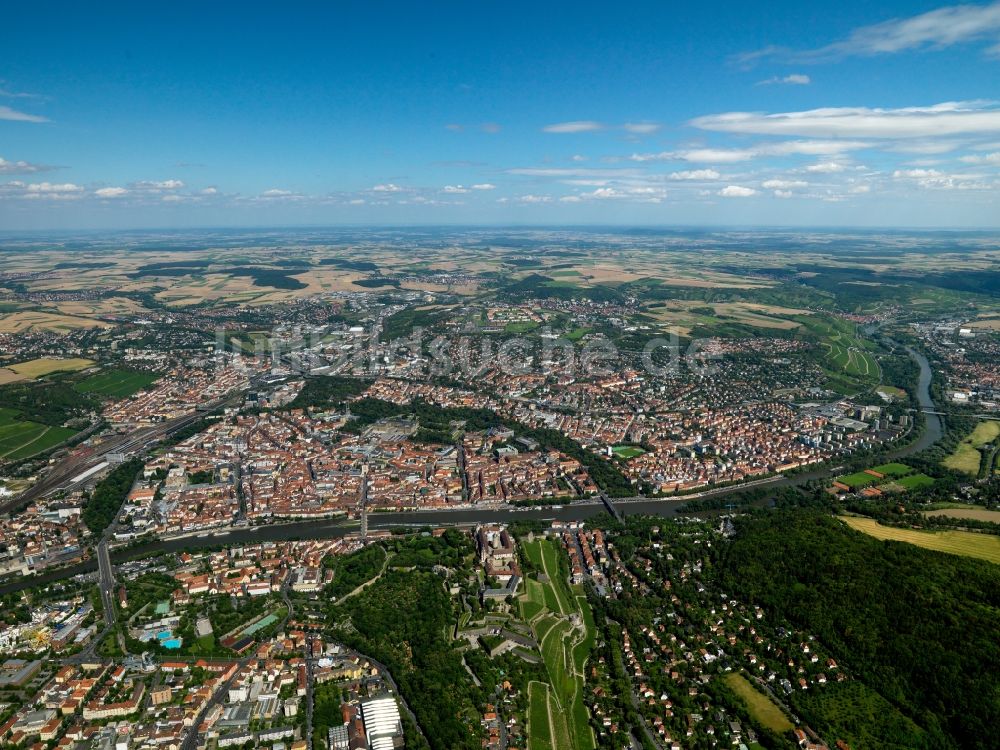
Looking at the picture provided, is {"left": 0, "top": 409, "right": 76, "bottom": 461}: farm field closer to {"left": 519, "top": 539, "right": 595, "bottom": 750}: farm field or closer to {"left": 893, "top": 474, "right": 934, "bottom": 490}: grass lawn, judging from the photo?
{"left": 519, "top": 539, "right": 595, "bottom": 750}: farm field

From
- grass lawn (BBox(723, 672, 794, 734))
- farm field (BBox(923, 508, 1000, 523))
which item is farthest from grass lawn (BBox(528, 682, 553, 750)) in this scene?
farm field (BBox(923, 508, 1000, 523))

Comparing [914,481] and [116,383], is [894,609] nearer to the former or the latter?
[914,481]

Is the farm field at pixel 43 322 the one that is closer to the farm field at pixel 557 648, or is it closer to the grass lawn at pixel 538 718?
the farm field at pixel 557 648

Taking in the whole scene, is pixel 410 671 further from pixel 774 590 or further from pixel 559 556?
pixel 774 590

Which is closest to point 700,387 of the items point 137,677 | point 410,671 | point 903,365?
point 903,365

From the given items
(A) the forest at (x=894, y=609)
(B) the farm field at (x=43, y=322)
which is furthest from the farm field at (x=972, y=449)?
(B) the farm field at (x=43, y=322)

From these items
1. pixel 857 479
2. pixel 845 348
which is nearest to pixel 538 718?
pixel 857 479
